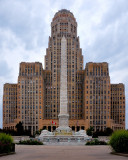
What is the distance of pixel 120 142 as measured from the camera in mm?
28625

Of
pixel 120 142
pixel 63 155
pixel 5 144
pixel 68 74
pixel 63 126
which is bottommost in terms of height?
pixel 63 155

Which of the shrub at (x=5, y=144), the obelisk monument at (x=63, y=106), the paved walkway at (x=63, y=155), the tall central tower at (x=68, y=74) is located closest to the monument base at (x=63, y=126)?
the obelisk monument at (x=63, y=106)

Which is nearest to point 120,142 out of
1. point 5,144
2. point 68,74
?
point 5,144

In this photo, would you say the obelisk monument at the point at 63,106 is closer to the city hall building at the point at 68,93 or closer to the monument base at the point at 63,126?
the monument base at the point at 63,126

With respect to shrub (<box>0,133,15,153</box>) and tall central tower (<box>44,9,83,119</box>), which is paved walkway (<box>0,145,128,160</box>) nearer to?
shrub (<box>0,133,15,153</box>)

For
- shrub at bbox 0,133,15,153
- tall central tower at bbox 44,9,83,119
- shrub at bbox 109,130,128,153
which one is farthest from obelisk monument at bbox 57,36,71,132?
tall central tower at bbox 44,9,83,119

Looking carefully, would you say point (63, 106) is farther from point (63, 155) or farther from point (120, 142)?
point (63, 155)

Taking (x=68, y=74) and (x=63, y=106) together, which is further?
(x=68, y=74)

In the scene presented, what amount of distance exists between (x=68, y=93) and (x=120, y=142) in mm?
136167

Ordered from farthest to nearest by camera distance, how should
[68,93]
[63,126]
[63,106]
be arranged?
1. [68,93]
2. [63,106]
3. [63,126]

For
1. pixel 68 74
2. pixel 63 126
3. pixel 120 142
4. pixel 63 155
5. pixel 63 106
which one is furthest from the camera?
pixel 68 74

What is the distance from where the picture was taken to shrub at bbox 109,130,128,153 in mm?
28487

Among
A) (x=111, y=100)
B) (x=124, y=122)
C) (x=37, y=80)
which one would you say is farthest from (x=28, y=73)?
(x=124, y=122)

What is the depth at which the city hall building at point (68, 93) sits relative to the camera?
152 m
